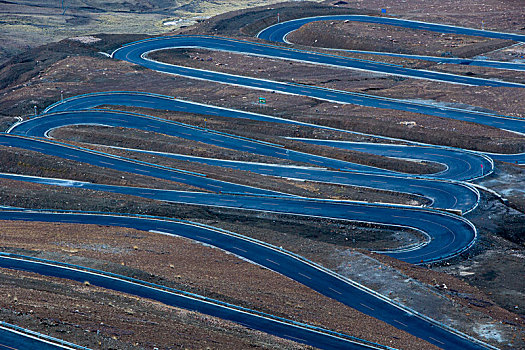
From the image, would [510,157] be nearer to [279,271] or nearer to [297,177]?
[297,177]

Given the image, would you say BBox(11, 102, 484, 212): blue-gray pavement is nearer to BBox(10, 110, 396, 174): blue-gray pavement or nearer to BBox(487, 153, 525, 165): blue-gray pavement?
BBox(10, 110, 396, 174): blue-gray pavement

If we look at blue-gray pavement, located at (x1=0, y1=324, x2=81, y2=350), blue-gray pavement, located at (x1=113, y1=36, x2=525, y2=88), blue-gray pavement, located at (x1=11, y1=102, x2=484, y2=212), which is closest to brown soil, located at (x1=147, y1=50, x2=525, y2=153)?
blue-gray pavement, located at (x1=113, y1=36, x2=525, y2=88)

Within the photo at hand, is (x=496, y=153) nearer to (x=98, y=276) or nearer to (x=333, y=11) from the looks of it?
(x=98, y=276)

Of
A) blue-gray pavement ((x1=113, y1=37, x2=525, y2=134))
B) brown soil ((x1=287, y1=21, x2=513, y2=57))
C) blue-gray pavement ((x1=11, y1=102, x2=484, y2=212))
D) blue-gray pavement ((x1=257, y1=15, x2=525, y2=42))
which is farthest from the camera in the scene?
blue-gray pavement ((x1=257, y1=15, x2=525, y2=42))

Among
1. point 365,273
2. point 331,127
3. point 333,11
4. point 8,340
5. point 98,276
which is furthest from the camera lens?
point 333,11

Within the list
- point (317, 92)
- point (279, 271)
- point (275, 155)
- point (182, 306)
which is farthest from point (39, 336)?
point (317, 92)

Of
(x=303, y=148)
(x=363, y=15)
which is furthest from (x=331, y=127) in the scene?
(x=363, y=15)
